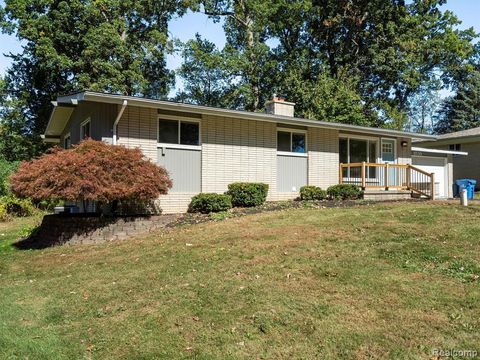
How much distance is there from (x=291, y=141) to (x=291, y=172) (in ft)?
3.74

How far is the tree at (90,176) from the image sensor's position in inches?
384

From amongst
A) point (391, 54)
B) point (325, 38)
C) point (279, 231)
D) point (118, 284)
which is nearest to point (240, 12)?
point (325, 38)

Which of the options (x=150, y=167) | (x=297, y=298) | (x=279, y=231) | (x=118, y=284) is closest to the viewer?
(x=297, y=298)

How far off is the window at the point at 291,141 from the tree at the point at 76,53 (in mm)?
15180

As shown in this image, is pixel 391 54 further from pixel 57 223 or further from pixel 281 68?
pixel 57 223

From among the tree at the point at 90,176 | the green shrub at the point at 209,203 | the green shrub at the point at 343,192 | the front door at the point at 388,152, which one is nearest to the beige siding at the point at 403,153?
the front door at the point at 388,152

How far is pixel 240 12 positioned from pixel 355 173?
20.4 metres

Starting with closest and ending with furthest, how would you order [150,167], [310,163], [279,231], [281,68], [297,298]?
[297,298]
[279,231]
[150,167]
[310,163]
[281,68]

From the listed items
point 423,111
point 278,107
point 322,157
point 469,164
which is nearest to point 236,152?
point 278,107

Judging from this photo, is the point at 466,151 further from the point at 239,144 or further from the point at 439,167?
the point at 239,144

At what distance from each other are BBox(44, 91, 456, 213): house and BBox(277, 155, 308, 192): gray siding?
4 centimetres

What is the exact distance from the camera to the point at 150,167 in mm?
11117

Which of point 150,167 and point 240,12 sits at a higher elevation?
point 240,12

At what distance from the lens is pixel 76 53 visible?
Result: 2905cm
